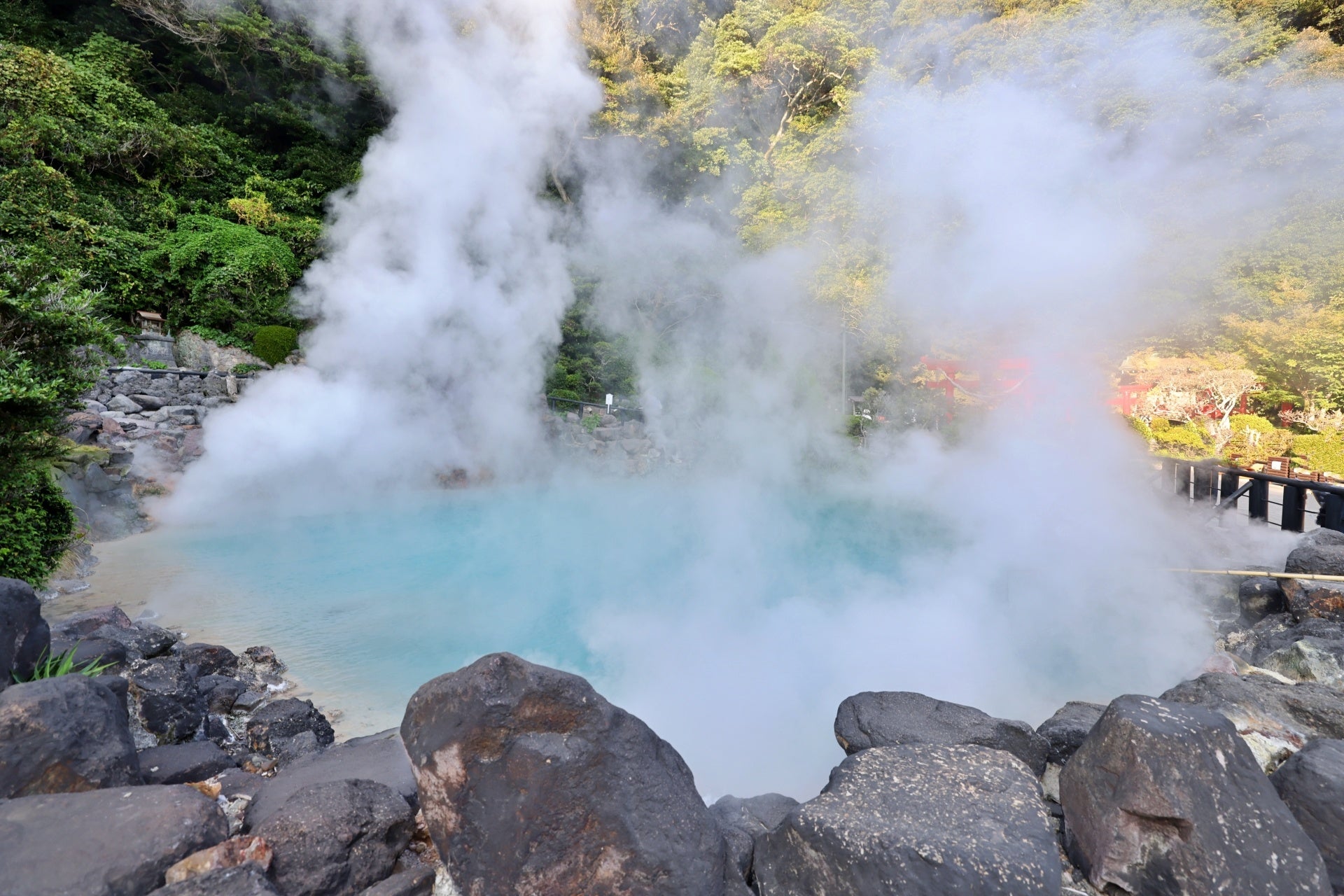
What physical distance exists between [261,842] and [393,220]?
11564 mm

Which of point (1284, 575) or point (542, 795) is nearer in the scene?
point (542, 795)

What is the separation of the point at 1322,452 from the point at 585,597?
1239 centimetres

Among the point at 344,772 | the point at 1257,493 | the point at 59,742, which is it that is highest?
the point at 1257,493

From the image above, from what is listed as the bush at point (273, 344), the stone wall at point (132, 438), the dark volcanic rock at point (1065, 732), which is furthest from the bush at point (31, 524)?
the bush at point (273, 344)

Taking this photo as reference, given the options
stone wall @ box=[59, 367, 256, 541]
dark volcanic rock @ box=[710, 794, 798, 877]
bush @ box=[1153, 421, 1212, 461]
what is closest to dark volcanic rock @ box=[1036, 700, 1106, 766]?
dark volcanic rock @ box=[710, 794, 798, 877]

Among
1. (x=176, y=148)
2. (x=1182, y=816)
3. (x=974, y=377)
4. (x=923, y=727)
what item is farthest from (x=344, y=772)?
(x=176, y=148)

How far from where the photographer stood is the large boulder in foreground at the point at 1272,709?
8.59ft

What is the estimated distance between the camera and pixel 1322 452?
10.9m

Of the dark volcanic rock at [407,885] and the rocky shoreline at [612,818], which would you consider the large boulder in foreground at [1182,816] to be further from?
the dark volcanic rock at [407,885]

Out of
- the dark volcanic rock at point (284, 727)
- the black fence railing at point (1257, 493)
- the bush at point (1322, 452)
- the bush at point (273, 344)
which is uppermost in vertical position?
the bush at point (273, 344)

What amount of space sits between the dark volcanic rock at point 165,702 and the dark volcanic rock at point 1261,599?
7.15 meters

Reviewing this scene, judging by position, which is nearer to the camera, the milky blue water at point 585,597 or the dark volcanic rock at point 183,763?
the dark volcanic rock at point 183,763

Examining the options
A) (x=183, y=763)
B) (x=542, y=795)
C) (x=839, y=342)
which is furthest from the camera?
(x=839, y=342)

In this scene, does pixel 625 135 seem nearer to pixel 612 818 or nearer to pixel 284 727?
pixel 284 727
